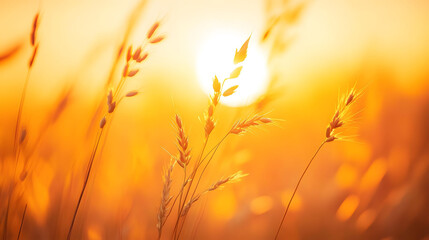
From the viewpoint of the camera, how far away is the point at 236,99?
2.46 ft

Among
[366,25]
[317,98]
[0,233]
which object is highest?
[366,25]

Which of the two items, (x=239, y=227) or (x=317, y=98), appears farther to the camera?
(x=317, y=98)

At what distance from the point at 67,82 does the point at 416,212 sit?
2.58ft

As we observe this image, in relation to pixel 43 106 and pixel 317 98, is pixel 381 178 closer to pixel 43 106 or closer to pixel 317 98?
pixel 317 98

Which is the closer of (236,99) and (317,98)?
(236,99)

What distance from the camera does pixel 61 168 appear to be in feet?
2.55

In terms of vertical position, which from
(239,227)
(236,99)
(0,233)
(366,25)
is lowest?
(0,233)

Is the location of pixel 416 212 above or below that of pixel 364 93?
below

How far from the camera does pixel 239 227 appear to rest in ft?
2.52

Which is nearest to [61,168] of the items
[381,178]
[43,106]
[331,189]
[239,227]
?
[43,106]

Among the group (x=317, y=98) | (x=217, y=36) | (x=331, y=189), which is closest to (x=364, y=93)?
(x=317, y=98)

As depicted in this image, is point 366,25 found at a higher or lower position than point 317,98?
higher

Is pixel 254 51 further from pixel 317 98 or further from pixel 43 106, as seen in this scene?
pixel 43 106

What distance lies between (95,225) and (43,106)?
0.26 meters
